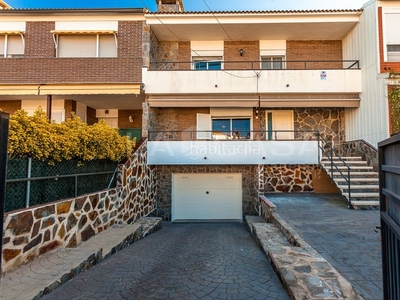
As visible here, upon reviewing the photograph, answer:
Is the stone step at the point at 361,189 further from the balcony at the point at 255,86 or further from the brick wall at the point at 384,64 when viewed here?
the brick wall at the point at 384,64

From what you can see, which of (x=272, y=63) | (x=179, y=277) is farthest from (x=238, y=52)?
(x=179, y=277)

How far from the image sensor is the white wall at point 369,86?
9.89 meters

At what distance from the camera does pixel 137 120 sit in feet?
46.9

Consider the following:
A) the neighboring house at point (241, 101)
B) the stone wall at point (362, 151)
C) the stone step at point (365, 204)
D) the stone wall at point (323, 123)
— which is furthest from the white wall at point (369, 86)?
the stone step at point (365, 204)

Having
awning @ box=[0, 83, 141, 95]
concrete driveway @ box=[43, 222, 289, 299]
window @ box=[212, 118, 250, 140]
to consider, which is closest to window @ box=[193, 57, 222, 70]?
window @ box=[212, 118, 250, 140]

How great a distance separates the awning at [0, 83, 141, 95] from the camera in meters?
11.1

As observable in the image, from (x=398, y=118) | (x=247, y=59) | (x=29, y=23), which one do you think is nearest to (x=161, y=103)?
(x=247, y=59)

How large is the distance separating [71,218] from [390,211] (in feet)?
18.8

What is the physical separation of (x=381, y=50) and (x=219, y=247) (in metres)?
10.5

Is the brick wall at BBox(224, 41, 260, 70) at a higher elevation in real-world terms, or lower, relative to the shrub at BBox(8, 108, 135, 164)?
higher

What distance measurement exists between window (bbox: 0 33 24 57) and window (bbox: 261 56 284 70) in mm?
12119

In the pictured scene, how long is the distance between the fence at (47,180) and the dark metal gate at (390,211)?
537cm

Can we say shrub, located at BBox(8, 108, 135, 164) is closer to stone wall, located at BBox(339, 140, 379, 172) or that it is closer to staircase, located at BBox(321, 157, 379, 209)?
staircase, located at BBox(321, 157, 379, 209)

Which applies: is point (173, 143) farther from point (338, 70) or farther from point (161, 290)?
point (338, 70)
